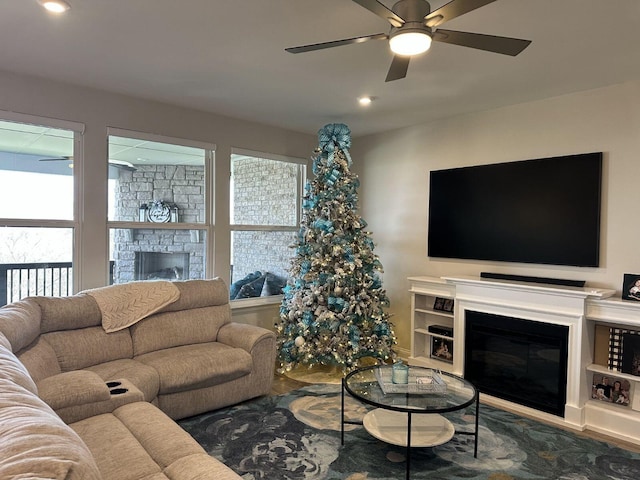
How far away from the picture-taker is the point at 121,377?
2.95m

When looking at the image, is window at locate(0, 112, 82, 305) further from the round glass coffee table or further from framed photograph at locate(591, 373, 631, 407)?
framed photograph at locate(591, 373, 631, 407)

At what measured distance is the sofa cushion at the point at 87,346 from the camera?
3066mm

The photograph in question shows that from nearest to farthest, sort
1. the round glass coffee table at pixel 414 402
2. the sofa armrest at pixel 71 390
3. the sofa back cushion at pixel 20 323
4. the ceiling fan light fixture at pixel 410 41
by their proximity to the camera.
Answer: the ceiling fan light fixture at pixel 410 41 < the sofa armrest at pixel 71 390 < the sofa back cushion at pixel 20 323 < the round glass coffee table at pixel 414 402

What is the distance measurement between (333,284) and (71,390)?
8.27ft

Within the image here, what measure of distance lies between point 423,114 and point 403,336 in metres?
2.54

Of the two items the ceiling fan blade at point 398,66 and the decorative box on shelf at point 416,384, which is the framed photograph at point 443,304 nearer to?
the decorative box on shelf at point 416,384

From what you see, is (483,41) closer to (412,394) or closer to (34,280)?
(412,394)

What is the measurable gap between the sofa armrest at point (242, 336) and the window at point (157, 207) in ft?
3.16

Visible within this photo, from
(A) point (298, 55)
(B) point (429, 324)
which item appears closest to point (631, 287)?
(B) point (429, 324)

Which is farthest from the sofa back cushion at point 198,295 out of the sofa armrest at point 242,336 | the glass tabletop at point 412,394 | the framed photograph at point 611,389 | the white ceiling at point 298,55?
the framed photograph at point 611,389

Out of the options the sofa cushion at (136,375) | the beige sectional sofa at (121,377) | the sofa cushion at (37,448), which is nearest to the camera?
the sofa cushion at (37,448)

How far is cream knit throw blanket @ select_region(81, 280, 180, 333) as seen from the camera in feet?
11.2

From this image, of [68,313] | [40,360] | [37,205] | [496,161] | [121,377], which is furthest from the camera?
[496,161]

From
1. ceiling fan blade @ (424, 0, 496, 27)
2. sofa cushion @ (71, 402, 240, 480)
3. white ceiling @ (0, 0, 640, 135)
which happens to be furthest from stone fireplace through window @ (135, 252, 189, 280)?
ceiling fan blade @ (424, 0, 496, 27)
